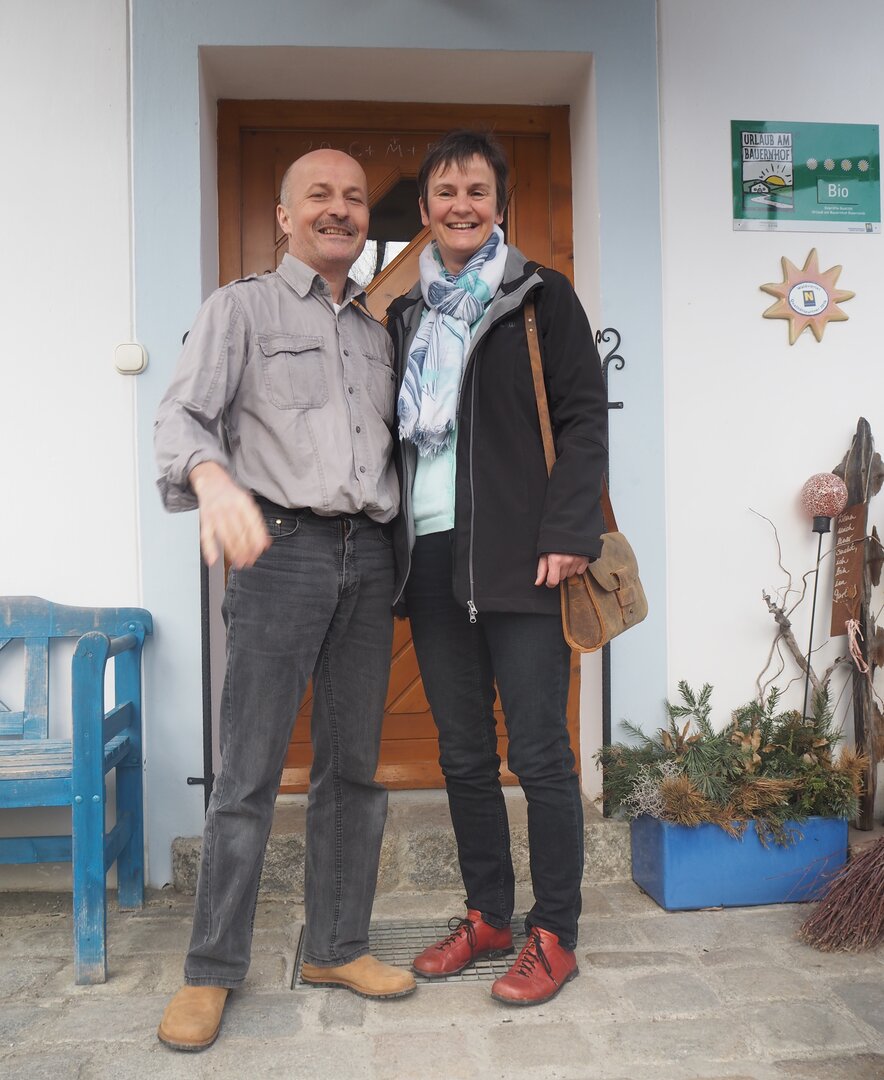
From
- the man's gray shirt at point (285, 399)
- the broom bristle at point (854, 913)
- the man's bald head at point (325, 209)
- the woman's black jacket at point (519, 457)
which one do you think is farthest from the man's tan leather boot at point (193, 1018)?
the man's bald head at point (325, 209)

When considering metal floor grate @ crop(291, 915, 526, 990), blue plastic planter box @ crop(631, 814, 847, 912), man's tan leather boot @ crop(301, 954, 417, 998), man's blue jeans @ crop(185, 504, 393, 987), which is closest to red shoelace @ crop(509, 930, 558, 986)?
metal floor grate @ crop(291, 915, 526, 990)

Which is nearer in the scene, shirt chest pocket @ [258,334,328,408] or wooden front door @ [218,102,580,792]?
shirt chest pocket @ [258,334,328,408]

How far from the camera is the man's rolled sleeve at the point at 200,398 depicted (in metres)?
1.99

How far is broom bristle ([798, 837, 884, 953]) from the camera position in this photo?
2586 millimetres

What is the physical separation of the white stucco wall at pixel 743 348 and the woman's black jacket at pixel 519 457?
104cm

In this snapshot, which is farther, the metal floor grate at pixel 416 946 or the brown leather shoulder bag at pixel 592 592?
the metal floor grate at pixel 416 946

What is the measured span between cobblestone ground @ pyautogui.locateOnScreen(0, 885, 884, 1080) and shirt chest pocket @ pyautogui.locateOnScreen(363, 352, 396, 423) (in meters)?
1.47

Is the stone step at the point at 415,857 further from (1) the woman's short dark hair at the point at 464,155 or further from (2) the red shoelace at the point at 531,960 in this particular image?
(1) the woman's short dark hair at the point at 464,155

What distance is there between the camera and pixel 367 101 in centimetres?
349

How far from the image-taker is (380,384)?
7.82 ft

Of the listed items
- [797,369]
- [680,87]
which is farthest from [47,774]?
[680,87]

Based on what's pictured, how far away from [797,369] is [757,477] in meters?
0.40

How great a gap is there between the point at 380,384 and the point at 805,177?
1.91m

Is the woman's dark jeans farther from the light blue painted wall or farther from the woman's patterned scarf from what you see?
the light blue painted wall
